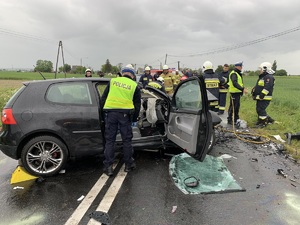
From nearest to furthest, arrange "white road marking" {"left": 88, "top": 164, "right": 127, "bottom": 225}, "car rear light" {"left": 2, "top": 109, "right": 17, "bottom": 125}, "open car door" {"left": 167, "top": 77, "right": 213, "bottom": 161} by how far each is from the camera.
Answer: "white road marking" {"left": 88, "top": 164, "right": 127, "bottom": 225}
"open car door" {"left": 167, "top": 77, "right": 213, "bottom": 161}
"car rear light" {"left": 2, "top": 109, "right": 17, "bottom": 125}

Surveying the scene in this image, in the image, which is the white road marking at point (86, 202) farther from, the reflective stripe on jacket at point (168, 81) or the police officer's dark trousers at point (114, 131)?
the reflective stripe on jacket at point (168, 81)

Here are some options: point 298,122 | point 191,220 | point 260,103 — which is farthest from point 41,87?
point 298,122

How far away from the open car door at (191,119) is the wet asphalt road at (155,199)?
2.01 ft

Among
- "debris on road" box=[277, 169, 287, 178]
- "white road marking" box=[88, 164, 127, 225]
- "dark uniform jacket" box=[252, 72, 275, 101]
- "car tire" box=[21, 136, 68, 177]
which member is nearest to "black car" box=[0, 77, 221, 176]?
"car tire" box=[21, 136, 68, 177]

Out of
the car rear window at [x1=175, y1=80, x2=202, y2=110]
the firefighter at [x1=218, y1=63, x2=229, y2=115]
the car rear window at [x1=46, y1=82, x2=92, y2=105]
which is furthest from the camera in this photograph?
the firefighter at [x1=218, y1=63, x2=229, y2=115]

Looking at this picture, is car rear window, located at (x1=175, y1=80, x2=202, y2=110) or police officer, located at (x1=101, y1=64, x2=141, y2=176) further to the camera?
police officer, located at (x1=101, y1=64, x2=141, y2=176)

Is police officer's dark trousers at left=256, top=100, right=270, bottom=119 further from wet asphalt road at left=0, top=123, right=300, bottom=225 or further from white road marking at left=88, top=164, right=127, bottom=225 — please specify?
white road marking at left=88, top=164, right=127, bottom=225

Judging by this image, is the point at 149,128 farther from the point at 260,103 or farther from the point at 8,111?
the point at 260,103

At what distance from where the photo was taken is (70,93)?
4129 millimetres

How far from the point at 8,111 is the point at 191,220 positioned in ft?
10.0

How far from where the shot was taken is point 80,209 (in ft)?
9.96

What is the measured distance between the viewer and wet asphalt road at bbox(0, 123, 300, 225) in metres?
2.87

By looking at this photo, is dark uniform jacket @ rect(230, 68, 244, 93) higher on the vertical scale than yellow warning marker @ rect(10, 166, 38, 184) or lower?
higher

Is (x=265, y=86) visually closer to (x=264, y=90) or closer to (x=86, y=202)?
(x=264, y=90)
